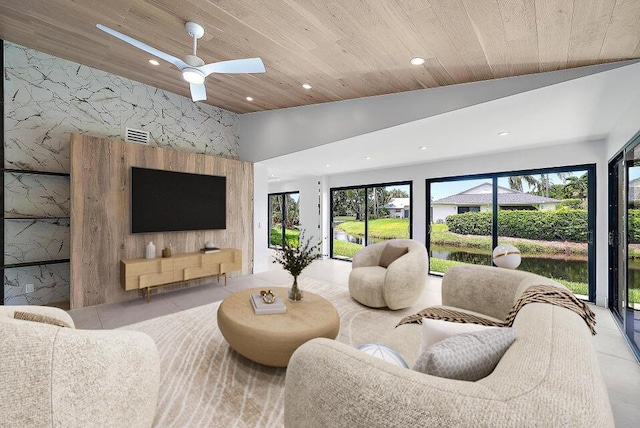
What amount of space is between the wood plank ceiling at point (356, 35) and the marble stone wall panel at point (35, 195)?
1604mm

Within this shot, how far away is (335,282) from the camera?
190 inches

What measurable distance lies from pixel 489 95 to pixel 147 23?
3.23 metres

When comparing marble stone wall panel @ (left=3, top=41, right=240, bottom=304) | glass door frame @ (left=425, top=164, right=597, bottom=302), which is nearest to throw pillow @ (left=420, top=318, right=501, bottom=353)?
glass door frame @ (left=425, top=164, right=597, bottom=302)

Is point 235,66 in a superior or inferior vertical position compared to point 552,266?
superior

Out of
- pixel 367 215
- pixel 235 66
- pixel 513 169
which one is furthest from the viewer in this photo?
pixel 367 215

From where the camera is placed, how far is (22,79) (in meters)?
3.30

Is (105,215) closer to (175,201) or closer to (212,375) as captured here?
(175,201)

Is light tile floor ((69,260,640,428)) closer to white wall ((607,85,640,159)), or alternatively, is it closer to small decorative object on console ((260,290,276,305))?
small decorative object on console ((260,290,276,305))

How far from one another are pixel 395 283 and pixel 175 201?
3495mm

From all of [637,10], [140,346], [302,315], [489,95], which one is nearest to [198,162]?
[302,315]

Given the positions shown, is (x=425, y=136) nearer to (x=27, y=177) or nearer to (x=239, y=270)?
(x=239, y=270)

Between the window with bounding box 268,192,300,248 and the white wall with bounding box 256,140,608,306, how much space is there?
5.93 feet

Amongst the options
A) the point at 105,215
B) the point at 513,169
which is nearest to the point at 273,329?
the point at 105,215

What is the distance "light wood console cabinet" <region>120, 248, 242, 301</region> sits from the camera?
359 cm
